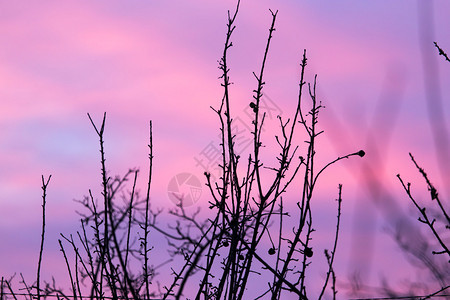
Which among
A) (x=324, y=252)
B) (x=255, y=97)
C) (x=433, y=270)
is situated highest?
(x=255, y=97)

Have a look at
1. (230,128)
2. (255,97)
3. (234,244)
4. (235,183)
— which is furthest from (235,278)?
(255,97)

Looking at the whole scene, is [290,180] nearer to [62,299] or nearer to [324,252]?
[324,252]

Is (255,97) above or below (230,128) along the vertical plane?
above

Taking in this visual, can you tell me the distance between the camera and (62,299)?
378 centimetres

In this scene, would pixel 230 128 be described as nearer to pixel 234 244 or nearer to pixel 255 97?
pixel 255 97

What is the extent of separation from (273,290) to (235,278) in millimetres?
334

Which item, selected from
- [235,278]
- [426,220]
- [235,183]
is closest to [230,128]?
[235,183]

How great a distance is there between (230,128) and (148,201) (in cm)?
63

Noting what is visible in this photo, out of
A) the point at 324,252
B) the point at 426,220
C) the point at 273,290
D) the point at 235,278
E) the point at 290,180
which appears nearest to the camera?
the point at 426,220

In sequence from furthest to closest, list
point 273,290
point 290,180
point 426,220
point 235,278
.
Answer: point 290,180 < point 273,290 < point 235,278 < point 426,220

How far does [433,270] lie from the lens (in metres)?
2.51

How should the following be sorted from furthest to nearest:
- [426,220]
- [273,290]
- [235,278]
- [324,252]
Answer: [324,252] → [273,290] → [235,278] → [426,220]

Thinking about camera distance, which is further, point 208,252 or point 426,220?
point 208,252

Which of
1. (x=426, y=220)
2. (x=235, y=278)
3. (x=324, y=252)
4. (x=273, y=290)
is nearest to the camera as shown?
(x=426, y=220)
